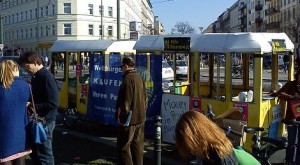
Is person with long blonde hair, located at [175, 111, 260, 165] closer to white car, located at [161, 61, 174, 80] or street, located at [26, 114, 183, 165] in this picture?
street, located at [26, 114, 183, 165]

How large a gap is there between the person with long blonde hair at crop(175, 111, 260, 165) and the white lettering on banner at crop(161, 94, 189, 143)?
17.0ft

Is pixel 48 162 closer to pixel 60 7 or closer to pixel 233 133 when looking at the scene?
pixel 233 133

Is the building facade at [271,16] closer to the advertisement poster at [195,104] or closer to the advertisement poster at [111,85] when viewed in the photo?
the advertisement poster at [111,85]

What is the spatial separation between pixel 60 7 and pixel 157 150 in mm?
66975

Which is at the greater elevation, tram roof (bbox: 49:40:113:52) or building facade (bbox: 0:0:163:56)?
building facade (bbox: 0:0:163:56)

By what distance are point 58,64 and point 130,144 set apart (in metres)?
5.60

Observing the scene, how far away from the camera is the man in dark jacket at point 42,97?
18.0 ft

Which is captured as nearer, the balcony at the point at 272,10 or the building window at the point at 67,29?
the building window at the point at 67,29

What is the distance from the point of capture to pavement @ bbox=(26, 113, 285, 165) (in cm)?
783

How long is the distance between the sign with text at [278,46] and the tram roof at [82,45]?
4.23 meters

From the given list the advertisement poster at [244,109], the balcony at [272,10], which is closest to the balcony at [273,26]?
the balcony at [272,10]

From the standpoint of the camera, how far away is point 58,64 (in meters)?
11.7

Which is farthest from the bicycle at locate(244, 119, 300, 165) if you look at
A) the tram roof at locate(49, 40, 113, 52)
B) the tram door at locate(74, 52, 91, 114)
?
the tram door at locate(74, 52, 91, 114)

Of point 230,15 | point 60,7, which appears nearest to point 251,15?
point 230,15
